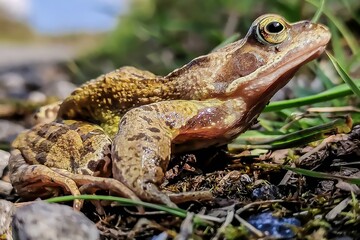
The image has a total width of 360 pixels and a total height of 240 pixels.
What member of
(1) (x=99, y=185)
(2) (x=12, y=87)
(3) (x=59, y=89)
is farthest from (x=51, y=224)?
(2) (x=12, y=87)

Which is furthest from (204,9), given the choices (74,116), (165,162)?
(165,162)

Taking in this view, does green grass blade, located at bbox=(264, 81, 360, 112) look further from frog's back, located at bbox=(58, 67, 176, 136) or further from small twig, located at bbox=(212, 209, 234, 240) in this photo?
small twig, located at bbox=(212, 209, 234, 240)

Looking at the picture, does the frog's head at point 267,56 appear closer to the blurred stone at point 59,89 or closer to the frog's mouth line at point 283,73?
the frog's mouth line at point 283,73

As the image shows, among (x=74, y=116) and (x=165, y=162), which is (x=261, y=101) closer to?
(x=165, y=162)

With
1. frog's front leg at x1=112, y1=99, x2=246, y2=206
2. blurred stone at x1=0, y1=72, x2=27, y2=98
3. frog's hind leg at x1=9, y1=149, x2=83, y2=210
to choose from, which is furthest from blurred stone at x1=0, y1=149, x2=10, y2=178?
blurred stone at x1=0, y1=72, x2=27, y2=98

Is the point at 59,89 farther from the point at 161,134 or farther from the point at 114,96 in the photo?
the point at 161,134

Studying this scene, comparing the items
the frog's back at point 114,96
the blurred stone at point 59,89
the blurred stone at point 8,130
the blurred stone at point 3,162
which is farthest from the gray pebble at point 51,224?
the blurred stone at point 59,89
